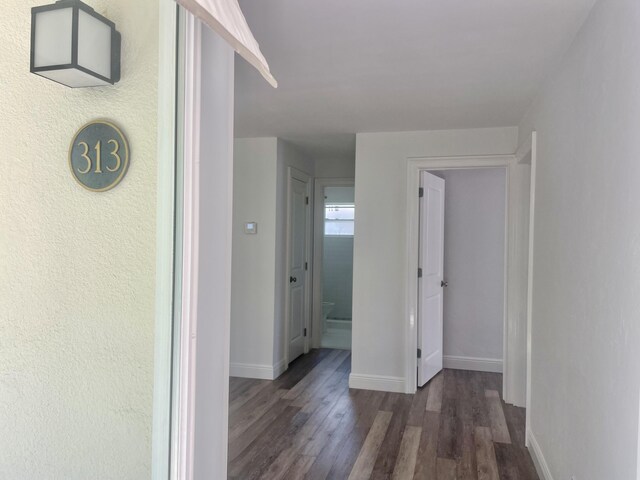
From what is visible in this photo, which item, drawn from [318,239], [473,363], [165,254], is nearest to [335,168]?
[318,239]

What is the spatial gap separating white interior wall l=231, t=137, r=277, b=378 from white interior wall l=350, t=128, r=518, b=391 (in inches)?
33.0

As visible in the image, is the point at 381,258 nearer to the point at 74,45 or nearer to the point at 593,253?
the point at 593,253

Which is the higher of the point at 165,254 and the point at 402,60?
the point at 402,60

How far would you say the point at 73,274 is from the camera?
4.20 feet

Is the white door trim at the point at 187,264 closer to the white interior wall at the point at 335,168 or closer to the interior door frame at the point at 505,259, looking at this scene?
the interior door frame at the point at 505,259

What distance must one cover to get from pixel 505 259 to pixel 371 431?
1.80 m

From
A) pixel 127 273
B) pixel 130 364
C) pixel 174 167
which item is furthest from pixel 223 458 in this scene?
pixel 174 167

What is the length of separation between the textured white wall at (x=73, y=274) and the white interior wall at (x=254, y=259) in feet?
10.8

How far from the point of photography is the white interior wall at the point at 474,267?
5043 mm

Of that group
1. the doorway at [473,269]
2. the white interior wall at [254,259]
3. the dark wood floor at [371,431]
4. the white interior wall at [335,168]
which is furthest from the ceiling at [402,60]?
the dark wood floor at [371,431]

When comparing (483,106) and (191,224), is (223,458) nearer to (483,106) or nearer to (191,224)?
(191,224)

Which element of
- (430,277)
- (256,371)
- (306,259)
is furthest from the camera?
(306,259)

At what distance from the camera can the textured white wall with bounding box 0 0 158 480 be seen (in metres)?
1.22

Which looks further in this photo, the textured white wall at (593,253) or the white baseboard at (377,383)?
the white baseboard at (377,383)
